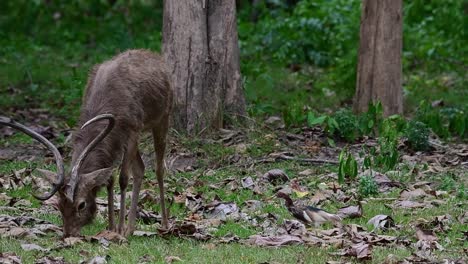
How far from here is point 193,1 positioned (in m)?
13.2

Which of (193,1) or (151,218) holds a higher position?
(193,1)

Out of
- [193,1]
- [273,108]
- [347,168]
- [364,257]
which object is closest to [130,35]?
[273,108]

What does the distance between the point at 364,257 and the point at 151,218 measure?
282 cm

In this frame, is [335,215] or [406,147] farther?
[406,147]

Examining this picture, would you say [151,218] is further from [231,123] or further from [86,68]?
[86,68]

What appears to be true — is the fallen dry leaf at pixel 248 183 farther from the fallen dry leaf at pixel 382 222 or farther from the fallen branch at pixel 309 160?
the fallen dry leaf at pixel 382 222

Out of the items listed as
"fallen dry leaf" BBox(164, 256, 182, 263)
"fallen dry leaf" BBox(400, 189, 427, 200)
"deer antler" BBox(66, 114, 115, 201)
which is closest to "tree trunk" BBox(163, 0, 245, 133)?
"fallen dry leaf" BBox(400, 189, 427, 200)

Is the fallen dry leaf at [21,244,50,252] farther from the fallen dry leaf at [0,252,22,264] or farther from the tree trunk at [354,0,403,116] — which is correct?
the tree trunk at [354,0,403,116]

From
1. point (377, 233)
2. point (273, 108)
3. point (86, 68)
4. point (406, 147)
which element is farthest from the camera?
point (86, 68)

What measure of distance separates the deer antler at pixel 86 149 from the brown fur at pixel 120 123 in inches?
2.7

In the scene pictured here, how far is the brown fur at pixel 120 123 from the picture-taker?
904cm

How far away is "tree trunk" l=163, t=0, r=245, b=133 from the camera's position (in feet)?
43.4

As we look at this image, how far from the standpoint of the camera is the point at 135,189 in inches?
396

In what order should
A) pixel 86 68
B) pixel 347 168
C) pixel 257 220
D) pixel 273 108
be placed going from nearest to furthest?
1. pixel 257 220
2. pixel 347 168
3. pixel 273 108
4. pixel 86 68
